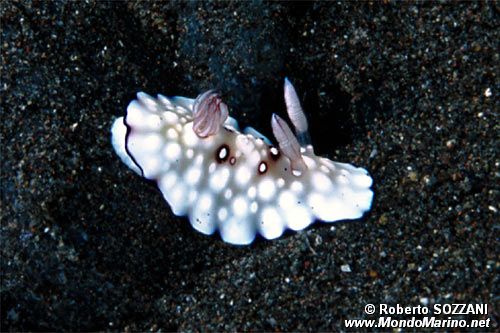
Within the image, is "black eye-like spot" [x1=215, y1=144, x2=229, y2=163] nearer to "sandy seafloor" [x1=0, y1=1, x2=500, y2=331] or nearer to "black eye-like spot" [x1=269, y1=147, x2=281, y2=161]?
"black eye-like spot" [x1=269, y1=147, x2=281, y2=161]

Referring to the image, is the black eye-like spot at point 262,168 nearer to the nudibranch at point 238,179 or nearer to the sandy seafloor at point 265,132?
the nudibranch at point 238,179

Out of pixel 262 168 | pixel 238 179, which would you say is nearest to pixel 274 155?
pixel 262 168

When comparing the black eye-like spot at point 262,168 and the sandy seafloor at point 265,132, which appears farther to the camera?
the black eye-like spot at point 262,168

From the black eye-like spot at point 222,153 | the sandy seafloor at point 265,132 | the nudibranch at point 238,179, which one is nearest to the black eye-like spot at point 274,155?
the nudibranch at point 238,179

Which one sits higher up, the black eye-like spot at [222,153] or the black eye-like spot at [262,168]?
the black eye-like spot at [222,153]
